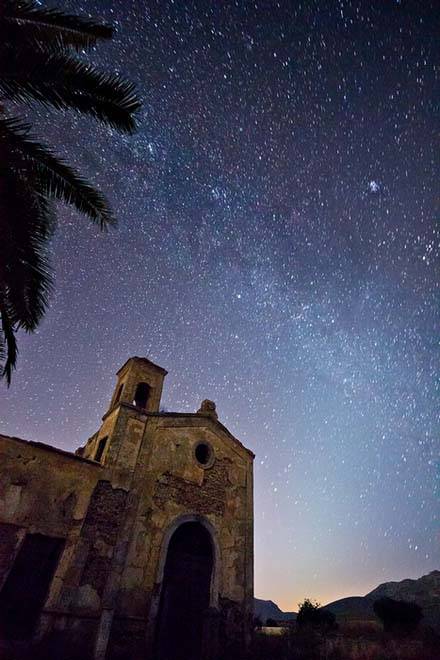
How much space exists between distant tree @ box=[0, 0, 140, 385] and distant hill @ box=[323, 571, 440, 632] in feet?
96.6

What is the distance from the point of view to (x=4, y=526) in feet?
32.0

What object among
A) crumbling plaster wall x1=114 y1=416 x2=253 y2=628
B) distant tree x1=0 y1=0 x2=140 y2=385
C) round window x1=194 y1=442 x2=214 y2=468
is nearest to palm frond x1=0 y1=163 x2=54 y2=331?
distant tree x1=0 y1=0 x2=140 y2=385

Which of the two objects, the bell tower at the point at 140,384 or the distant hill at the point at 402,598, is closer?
the bell tower at the point at 140,384

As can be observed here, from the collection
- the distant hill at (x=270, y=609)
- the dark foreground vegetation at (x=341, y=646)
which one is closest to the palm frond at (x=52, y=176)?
the dark foreground vegetation at (x=341, y=646)

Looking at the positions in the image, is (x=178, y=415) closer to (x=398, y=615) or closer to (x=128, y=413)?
(x=128, y=413)

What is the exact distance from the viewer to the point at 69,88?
218 inches

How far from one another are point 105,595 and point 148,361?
844 centimetres

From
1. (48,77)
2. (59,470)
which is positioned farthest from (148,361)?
(48,77)

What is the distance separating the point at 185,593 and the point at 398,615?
10.5 m

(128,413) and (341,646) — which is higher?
(128,413)

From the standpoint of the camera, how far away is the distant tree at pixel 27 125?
5020 millimetres

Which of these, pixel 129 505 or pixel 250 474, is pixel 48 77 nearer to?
pixel 129 505

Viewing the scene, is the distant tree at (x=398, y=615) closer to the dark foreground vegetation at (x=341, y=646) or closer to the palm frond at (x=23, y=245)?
the dark foreground vegetation at (x=341, y=646)

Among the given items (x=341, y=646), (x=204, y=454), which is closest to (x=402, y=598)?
(x=341, y=646)
